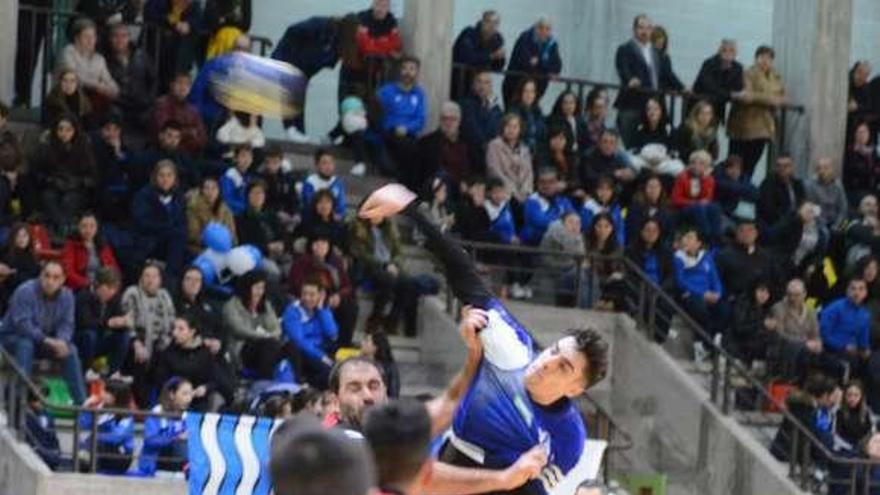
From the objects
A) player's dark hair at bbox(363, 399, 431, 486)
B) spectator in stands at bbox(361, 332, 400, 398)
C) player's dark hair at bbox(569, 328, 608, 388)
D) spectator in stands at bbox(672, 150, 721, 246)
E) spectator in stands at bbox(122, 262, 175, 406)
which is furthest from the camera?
spectator in stands at bbox(672, 150, 721, 246)

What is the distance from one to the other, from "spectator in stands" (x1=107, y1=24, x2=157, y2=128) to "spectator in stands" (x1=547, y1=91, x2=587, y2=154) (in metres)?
4.37

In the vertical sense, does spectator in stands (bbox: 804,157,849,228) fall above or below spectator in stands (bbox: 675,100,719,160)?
below

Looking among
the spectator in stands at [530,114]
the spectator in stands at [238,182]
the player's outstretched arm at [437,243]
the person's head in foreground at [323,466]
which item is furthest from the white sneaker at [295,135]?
the person's head in foreground at [323,466]

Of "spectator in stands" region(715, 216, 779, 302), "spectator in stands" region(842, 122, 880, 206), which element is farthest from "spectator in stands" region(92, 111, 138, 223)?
"spectator in stands" region(842, 122, 880, 206)

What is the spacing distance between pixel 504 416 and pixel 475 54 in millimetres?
17018

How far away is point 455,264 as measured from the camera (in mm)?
9008

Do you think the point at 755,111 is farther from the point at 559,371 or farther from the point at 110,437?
the point at 559,371

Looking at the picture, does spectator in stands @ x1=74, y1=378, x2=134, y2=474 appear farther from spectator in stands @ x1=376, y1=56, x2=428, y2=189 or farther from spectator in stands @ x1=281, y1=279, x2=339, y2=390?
spectator in stands @ x1=376, y1=56, x2=428, y2=189

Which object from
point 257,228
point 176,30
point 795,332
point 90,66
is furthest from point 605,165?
point 90,66

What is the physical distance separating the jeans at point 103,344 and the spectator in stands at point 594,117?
7.28 metres

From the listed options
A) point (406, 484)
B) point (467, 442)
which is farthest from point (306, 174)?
point (406, 484)

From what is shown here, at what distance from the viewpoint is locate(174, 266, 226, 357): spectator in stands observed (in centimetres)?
1927

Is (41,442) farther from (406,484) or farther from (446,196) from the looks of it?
(406,484)

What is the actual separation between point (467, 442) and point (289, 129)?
16.0 meters
